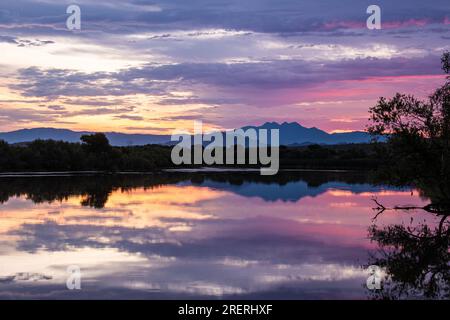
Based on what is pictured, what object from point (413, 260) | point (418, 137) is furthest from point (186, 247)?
point (418, 137)

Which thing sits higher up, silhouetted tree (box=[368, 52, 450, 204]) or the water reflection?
silhouetted tree (box=[368, 52, 450, 204])

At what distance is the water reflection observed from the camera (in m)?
10.7

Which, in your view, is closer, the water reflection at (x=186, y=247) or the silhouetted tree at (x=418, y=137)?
the water reflection at (x=186, y=247)

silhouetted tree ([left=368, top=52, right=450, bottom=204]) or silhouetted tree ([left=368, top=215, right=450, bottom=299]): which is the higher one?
silhouetted tree ([left=368, top=52, right=450, bottom=204])

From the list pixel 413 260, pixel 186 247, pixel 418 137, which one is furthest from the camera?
pixel 418 137

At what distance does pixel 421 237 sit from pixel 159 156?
Answer: 195 ft

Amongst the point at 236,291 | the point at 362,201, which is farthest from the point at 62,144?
the point at 236,291

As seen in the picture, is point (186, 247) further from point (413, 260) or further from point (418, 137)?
point (418, 137)

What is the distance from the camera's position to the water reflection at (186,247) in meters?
10.7

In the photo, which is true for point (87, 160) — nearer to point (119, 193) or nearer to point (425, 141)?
point (119, 193)

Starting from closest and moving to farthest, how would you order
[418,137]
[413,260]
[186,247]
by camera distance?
[413,260] < [186,247] < [418,137]

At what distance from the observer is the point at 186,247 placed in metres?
15.1

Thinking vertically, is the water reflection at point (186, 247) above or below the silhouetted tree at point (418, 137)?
below

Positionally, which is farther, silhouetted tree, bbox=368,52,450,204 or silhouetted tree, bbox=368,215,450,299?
silhouetted tree, bbox=368,52,450,204
